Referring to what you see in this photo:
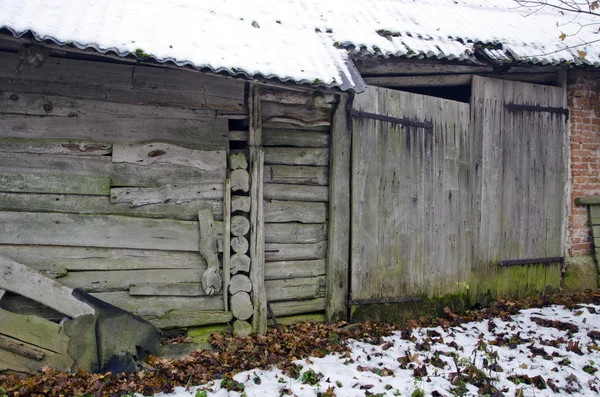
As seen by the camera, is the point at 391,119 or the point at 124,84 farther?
the point at 391,119

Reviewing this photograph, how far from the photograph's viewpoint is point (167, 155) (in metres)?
5.00

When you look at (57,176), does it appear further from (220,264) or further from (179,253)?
(220,264)

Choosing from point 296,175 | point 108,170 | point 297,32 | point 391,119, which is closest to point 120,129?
point 108,170

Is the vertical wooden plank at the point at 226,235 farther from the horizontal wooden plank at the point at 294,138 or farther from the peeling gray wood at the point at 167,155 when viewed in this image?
the horizontal wooden plank at the point at 294,138

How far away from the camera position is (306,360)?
4.66m

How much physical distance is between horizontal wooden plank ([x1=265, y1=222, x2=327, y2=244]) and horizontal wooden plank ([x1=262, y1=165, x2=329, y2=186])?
455 mm

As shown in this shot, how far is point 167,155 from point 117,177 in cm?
49

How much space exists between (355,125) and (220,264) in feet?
6.78

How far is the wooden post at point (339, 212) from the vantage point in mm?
5672

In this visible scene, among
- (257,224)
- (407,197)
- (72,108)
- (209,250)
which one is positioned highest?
(72,108)

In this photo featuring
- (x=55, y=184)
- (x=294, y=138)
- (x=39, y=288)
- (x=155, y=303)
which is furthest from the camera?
(x=294, y=138)

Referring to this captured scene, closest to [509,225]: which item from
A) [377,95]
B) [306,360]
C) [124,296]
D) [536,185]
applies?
[536,185]

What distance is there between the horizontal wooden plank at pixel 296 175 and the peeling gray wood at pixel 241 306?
1.19 metres

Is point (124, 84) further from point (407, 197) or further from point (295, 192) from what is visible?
point (407, 197)
